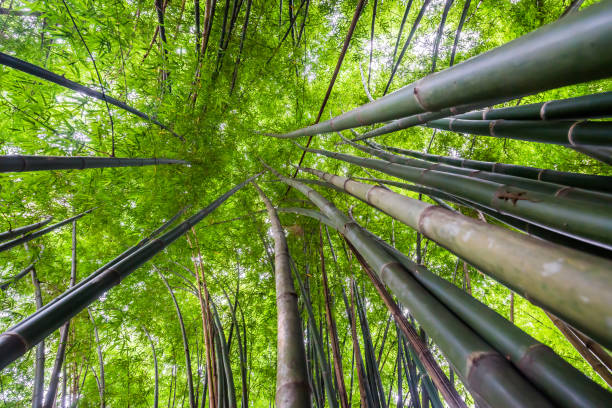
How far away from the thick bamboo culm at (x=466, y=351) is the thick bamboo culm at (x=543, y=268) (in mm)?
160

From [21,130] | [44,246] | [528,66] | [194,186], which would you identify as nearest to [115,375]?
[44,246]

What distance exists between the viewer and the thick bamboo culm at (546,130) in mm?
942

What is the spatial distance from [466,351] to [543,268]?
27 cm

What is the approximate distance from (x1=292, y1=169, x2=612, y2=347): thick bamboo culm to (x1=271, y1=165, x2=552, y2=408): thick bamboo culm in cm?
16

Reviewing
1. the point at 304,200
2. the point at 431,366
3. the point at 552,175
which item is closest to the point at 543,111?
the point at 552,175

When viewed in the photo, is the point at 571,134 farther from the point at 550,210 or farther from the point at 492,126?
the point at 550,210

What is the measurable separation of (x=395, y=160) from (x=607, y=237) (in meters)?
1.22

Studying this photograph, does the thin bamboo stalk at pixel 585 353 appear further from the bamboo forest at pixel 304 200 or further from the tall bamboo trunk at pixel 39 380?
the tall bamboo trunk at pixel 39 380

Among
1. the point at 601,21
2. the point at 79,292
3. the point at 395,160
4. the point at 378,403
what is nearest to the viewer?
the point at 601,21

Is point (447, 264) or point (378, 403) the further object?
point (447, 264)

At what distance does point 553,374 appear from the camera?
1.65ft

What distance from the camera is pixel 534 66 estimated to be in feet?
1.51

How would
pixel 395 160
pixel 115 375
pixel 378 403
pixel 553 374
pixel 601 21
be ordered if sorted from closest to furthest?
1. pixel 601 21
2. pixel 553 374
3. pixel 395 160
4. pixel 378 403
5. pixel 115 375

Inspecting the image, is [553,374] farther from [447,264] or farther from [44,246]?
[44,246]
